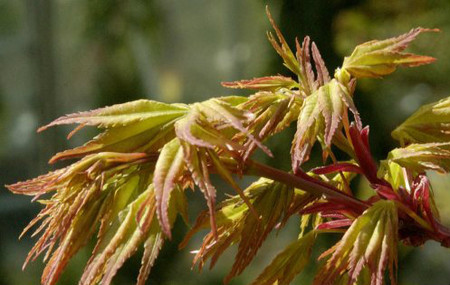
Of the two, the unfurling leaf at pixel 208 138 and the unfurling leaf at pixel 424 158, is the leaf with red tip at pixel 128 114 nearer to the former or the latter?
the unfurling leaf at pixel 208 138

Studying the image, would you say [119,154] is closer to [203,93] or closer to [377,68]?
[377,68]

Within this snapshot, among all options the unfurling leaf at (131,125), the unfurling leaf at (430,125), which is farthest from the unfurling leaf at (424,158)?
the unfurling leaf at (131,125)

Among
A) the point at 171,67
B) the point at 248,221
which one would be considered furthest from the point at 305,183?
the point at 171,67

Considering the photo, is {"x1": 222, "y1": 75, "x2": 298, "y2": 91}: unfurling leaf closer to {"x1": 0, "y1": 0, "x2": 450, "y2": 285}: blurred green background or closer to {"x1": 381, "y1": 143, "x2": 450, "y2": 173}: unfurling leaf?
{"x1": 381, "y1": 143, "x2": 450, "y2": 173}: unfurling leaf

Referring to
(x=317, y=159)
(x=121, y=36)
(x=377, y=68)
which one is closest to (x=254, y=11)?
(x=121, y=36)

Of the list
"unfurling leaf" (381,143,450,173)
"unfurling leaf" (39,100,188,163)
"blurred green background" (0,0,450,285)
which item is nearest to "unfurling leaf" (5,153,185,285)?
"unfurling leaf" (39,100,188,163)

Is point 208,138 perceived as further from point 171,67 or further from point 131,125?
point 171,67
